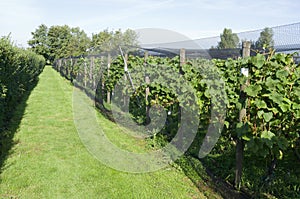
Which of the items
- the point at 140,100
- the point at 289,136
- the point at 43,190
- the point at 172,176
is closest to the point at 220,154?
the point at 172,176

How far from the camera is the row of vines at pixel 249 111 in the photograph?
3127 millimetres

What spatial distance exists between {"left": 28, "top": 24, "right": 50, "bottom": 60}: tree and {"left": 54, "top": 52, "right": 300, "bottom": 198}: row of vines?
6305 centimetres

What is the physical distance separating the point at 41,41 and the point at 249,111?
233 ft

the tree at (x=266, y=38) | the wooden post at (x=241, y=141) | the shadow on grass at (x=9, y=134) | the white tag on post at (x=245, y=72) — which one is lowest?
the shadow on grass at (x=9, y=134)

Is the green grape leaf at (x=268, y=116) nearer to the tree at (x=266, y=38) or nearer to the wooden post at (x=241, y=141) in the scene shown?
Answer: the wooden post at (x=241, y=141)

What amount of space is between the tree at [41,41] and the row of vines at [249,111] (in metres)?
63.0

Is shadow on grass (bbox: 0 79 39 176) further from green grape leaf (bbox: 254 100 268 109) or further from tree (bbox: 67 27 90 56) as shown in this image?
tree (bbox: 67 27 90 56)

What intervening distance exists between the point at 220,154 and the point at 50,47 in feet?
219

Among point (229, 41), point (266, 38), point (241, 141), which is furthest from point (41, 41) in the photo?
point (241, 141)

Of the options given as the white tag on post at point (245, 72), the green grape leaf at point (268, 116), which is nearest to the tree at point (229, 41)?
the white tag on post at point (245, 72)

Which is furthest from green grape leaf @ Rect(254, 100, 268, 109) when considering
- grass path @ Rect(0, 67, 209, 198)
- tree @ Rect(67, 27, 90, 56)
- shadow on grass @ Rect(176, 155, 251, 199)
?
tree @ Rect(67, 27, 90, 56)

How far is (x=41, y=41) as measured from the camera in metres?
67.6

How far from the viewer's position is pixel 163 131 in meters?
5.96

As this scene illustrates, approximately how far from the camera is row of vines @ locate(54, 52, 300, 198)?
3.13m
